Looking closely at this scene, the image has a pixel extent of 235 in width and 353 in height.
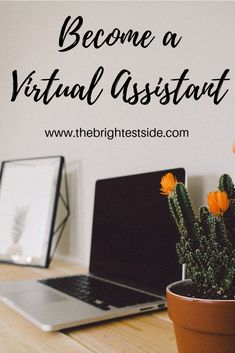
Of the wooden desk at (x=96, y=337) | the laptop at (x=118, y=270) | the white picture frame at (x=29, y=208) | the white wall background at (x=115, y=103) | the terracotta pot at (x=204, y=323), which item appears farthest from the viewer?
the white picture frame at (x=29, y=208)

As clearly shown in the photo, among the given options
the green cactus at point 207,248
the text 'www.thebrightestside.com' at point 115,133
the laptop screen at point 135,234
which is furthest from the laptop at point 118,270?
the green cactus at point 207,248

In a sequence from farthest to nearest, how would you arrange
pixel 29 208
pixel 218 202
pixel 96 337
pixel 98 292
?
pixel 29 208 → pixel 98 292 → pixel 96 337 → pixel 218 202

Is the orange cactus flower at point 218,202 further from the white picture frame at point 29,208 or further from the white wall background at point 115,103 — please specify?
the white picture frame at point 29,208

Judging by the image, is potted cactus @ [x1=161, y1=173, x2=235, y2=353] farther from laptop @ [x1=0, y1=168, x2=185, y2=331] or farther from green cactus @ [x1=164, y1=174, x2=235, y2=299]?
laptop @ [x1=0, y1=168, x2=185, y2=331]

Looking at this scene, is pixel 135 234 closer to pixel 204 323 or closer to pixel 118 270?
pixel 118 270

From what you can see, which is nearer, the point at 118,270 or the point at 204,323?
the point at 204,323

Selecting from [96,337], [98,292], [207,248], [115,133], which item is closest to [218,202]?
[207,248]

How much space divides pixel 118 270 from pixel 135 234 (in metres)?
0.10

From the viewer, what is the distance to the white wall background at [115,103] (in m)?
0.77

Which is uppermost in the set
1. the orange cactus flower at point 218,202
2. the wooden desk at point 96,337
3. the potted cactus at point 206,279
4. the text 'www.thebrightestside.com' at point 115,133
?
the text 'www.thebrightestside.com' at point 115,133

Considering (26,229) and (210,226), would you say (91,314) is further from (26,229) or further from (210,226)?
(26,229)

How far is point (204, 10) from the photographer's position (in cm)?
80

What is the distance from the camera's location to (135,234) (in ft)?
2.72

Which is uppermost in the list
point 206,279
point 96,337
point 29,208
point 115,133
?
point 115,133
